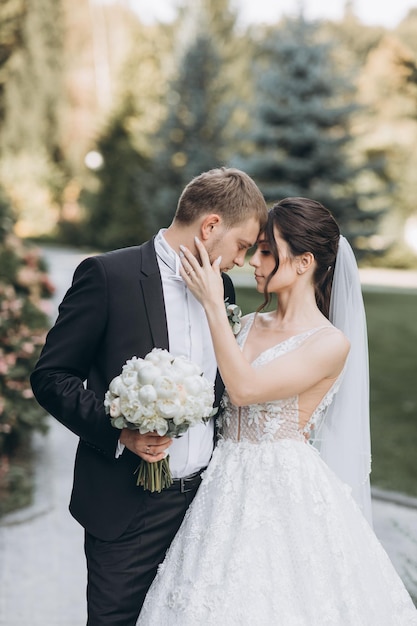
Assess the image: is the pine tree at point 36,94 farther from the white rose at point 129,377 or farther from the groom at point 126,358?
the white rose at point 129,377

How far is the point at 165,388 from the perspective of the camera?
223cm

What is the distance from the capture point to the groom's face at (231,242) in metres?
2.67

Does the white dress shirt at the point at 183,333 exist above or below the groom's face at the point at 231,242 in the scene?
below

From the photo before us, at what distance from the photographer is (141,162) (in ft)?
88.0

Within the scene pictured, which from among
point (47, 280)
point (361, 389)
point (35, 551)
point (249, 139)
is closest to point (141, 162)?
point (249, 139)

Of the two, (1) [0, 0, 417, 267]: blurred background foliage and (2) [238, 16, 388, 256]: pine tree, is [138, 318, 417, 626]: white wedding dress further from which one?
(2) [238, 16, 388, 256]: pine tree

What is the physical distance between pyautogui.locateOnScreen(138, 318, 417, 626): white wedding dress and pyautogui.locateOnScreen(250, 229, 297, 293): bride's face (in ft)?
0.72

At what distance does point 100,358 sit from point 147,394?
1.45 ft

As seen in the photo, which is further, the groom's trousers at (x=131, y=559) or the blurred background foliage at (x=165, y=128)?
the blurred background foliage at (x=165, y=128)

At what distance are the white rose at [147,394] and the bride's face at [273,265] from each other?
78 cm

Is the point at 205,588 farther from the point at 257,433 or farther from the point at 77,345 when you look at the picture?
the point at 77,345

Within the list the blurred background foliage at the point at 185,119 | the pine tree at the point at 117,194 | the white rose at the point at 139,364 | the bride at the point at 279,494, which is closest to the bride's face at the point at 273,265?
the bride at the point at 279,494

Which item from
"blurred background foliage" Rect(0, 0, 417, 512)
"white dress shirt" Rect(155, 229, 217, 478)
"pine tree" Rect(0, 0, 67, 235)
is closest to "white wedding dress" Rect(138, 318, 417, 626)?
"white dress shirt" Rect(155, 229, 217, 478)

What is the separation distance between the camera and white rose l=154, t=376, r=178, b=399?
7.30ft
